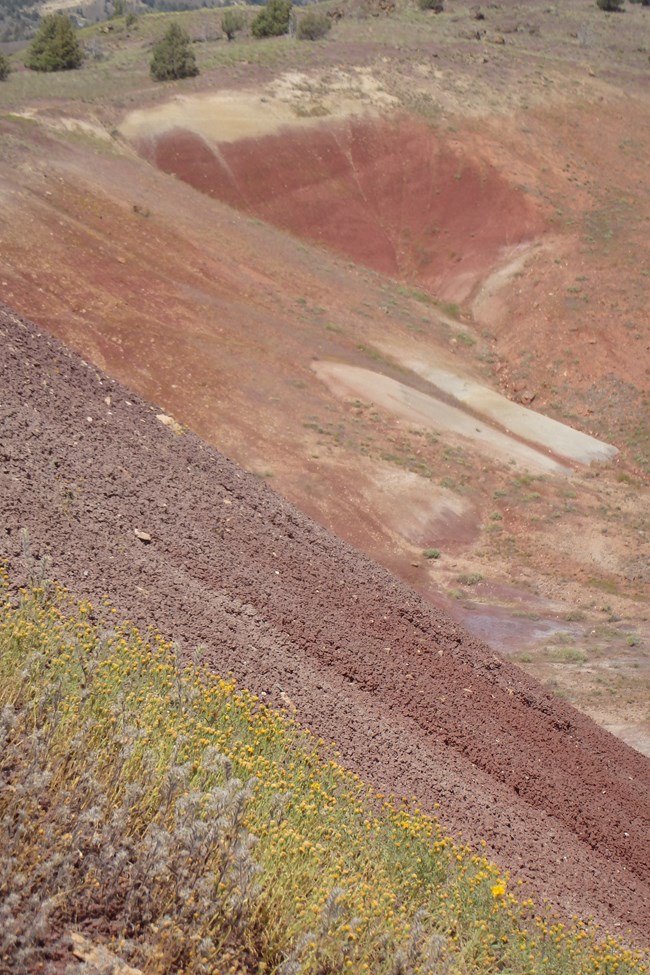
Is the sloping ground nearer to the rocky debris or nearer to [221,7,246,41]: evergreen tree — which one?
the rocky debris

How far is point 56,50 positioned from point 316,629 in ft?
168

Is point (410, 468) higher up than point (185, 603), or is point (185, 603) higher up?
point (185, 603)

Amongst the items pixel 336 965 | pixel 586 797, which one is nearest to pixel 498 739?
pixel 586 797

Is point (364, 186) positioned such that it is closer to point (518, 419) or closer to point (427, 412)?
point (518, 419)

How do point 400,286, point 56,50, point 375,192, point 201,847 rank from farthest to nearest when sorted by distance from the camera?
1. point 56,50
2. point 375,192
3. point 400,286
4. point 201,847

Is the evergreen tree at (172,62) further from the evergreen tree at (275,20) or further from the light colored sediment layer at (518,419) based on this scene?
the light colored sediment layer at (518,419)

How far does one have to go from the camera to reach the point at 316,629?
888 cm

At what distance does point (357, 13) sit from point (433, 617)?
57815 mm

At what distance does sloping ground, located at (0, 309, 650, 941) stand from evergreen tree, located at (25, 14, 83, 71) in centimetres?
4570

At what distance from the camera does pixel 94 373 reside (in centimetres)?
1216

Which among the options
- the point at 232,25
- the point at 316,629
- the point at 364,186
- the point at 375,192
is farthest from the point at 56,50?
the point at 316,629

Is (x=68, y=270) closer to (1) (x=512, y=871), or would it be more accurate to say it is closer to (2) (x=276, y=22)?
(1) (x=512, y=871)

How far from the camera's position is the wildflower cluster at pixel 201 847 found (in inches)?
140

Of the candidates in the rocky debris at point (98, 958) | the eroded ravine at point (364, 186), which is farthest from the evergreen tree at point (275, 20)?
the rocky debris at point (98, 958)
